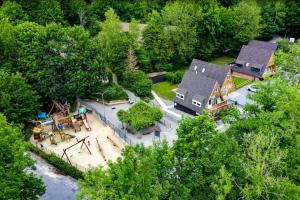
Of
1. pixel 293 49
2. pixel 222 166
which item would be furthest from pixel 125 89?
pixel 222 166

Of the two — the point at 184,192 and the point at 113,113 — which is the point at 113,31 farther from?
the point at 184,192

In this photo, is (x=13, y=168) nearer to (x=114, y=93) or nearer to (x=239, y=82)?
(x=114, y=93)

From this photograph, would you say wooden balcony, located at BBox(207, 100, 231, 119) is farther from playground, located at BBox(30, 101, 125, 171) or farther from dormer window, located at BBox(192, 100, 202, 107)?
playground, located at BBox(30, 101, 125, 171)

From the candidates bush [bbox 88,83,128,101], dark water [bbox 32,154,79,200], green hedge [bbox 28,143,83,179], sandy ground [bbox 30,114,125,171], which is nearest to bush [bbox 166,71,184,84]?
bush [bbox 88,83,128,101]

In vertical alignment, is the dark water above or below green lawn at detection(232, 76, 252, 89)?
below

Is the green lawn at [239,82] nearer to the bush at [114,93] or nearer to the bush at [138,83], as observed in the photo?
the bush at [138,83]

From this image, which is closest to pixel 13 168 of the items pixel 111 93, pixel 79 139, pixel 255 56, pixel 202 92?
pixel 79 139
